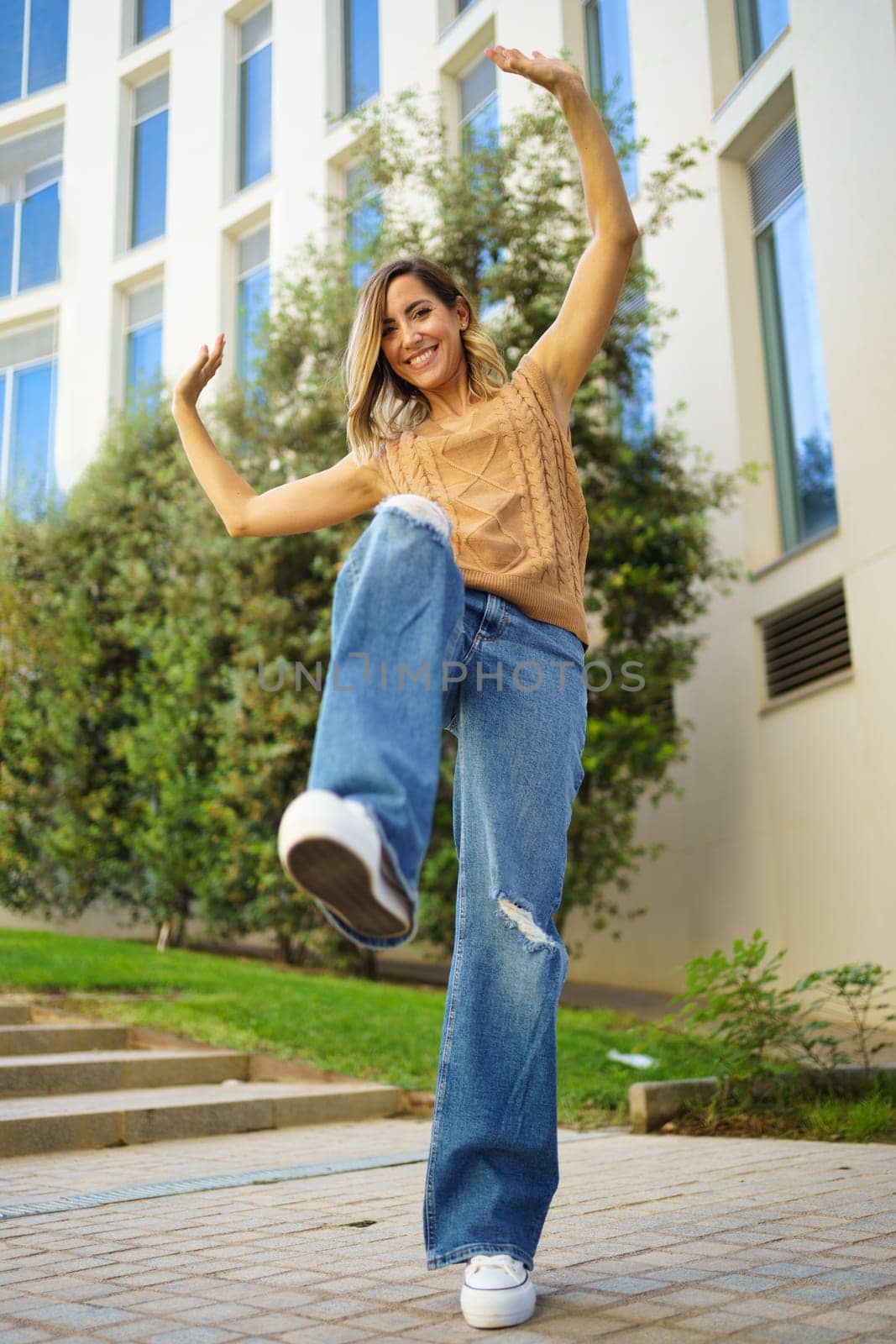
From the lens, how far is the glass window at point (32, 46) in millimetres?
16672

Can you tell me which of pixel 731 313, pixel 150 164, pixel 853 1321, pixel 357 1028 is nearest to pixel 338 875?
pixel 853 1321

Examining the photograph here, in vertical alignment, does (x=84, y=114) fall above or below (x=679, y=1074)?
above

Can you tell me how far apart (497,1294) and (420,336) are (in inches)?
67.0

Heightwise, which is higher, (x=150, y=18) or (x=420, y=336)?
(x=150, y=18)

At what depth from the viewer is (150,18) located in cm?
1600

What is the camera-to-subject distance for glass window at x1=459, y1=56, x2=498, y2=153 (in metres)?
12.2

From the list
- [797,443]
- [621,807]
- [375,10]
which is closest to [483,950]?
[621,807]

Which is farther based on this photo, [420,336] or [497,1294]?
[420,336]

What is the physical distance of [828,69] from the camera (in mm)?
8188

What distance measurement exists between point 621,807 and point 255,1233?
6.43 metres

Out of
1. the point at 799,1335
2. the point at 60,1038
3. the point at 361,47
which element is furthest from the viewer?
the point at 361,47

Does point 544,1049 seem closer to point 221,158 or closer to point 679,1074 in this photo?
point 679,1074

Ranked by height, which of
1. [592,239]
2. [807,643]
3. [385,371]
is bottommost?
[385,371]

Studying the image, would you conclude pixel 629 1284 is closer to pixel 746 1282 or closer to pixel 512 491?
pixel 746 1282
